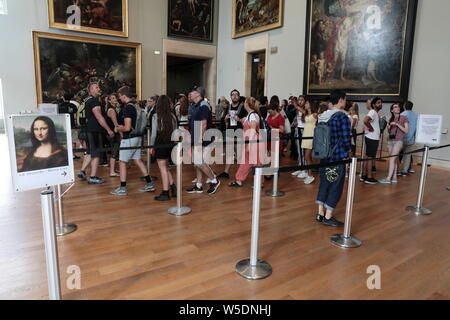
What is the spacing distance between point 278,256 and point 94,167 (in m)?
4.42

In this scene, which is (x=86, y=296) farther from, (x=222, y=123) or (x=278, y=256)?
(x=222, y=123)

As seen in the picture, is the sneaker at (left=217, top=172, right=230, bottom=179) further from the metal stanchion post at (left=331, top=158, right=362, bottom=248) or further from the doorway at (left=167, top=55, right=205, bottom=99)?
the doorway at (left=167, top=55, right=205, bottom=99)

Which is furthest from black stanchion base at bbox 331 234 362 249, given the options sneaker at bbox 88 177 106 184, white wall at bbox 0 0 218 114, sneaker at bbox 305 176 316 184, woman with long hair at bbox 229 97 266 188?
white wall at bbox 0 0 218 114

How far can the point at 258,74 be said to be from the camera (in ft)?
50.3

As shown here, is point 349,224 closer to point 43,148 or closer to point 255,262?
point 255,262

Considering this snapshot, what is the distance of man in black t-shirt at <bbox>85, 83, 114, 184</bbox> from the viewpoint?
610 centimetres

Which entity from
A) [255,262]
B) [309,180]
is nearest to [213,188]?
[309,180]

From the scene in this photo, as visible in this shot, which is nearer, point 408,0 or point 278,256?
point 278,256

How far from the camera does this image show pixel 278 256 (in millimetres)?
3510

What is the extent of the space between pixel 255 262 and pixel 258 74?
43.3 ft

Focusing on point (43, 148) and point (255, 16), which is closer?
point (43, 148)

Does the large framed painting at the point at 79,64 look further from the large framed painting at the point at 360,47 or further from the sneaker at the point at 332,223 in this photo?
the sneaker at the point at 332,223

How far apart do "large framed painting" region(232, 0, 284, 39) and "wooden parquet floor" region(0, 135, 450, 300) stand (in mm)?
10181
